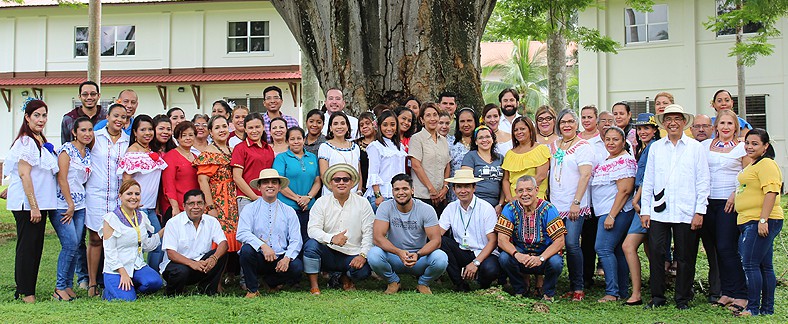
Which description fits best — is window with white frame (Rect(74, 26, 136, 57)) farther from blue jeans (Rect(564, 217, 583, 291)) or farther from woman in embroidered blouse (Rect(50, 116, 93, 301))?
blue jeans (Rect(564, 217, 583, 291))

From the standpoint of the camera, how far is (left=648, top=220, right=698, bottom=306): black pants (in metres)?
6.25

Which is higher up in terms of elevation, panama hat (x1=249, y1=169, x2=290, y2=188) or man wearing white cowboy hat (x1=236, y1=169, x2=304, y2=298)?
panama hat (x1=249, y1=169, x2=290, y2=188)

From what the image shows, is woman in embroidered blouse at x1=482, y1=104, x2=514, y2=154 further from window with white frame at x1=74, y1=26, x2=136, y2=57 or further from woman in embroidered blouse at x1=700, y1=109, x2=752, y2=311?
window with white frame at x1=74, y1=26, x2=136, y2=57

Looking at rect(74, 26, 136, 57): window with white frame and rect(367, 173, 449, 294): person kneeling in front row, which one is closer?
rect(367, 173, 449, 294): person kneeling in front row

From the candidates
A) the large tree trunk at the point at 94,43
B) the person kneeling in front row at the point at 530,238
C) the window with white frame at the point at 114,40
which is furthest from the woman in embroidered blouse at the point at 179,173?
the window with white frame at the point at 114,40

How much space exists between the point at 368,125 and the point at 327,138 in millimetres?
424

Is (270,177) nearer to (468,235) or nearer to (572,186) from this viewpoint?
(468,235)

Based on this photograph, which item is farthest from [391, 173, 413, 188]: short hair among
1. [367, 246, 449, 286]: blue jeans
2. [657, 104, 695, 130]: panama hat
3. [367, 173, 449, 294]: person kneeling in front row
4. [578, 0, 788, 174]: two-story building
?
[578, 0, 788, 174]: two-story building

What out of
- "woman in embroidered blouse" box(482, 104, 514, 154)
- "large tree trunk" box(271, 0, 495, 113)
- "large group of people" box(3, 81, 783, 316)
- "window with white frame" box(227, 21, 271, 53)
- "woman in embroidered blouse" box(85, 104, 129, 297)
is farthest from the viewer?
"window with white frame" box(227, 21, 271, 53)

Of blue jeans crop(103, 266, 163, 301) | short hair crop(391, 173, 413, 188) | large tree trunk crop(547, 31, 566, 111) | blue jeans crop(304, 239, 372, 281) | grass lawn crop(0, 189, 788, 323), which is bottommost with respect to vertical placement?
grass lawn crop(0, 189, 788, 323)

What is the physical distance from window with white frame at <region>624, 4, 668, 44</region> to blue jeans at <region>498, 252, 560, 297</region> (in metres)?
15.6

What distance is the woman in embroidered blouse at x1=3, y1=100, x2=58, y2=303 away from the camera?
644 cm

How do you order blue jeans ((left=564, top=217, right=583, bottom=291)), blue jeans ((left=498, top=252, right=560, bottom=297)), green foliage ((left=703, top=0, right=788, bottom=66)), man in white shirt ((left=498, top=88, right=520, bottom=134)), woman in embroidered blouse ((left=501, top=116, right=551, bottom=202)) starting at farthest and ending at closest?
1. green foliage ((left=703, top=0, right=788, bottom=66))
2. man in white shirt ((left=498, top=88, right=520, bottom=134))
3. woman in embroidered blouse ((left=501, top=116, right=551, bottom=202))
4. blue jeans ((left=564, top=217, right=583, bottom=291))
5. blue jeans ((left=498, top=252, right=560, bottom=297))

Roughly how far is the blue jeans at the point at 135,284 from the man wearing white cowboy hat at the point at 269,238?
76cm
